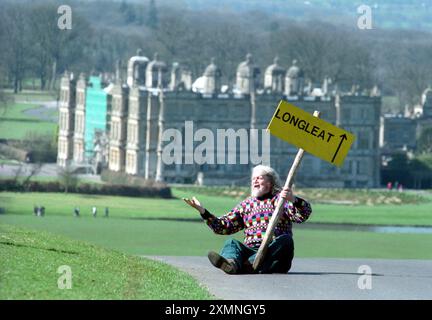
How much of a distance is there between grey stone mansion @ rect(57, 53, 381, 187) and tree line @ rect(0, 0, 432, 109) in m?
4.88

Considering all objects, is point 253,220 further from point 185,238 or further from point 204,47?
point 204,47

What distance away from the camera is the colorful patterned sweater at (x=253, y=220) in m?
15.6

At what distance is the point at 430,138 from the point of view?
300ft

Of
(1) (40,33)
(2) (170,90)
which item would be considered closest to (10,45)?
(1) (40,33)

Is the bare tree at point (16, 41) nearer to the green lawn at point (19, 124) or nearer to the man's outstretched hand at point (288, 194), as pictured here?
the green lawn at point (19, 124)

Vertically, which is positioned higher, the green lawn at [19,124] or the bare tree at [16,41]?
the bare tree at [16,41]

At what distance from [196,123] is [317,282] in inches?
2616

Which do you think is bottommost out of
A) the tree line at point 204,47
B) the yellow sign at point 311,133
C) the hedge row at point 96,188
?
the hedge row at point 96,188

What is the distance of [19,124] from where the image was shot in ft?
281

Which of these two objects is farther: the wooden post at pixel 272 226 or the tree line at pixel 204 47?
the tree line at pixel 204 47

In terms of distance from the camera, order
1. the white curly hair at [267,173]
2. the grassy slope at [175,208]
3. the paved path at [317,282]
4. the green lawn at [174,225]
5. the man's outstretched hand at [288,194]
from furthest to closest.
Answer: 1. the grassy slope at [175,208]
2. the green lawn at [174,225]
3. the white curly hair at [267,173]
4. the man's outstretched hand at [288,194]
5. the paved path at [317,282]

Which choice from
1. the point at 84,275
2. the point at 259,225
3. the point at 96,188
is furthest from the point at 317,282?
the point at 96,188

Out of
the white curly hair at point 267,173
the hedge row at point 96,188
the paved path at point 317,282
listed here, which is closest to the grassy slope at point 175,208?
the hedge row at point 96,188

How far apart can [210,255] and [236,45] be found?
10556 centimetres
